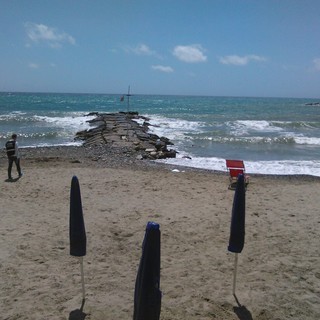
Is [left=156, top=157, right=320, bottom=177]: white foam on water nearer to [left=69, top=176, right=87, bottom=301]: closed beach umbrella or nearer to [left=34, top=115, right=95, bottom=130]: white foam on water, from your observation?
[left=69, top=176, right=87, bottom=301]: closed beach umbrella

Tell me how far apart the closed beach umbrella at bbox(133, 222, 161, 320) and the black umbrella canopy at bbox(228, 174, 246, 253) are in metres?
1.79

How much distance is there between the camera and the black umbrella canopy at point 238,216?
16.1 feet

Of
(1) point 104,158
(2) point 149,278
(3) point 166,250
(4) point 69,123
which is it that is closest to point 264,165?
(1) point 104,158

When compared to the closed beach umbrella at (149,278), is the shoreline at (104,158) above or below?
below

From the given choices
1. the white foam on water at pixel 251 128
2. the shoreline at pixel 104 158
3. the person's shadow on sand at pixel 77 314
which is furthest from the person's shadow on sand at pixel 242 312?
the white foam on water at pixel 251 128

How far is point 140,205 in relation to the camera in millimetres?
9711

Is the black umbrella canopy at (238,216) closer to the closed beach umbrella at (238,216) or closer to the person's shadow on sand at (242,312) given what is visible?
the closed beach umbrella at (238,216)

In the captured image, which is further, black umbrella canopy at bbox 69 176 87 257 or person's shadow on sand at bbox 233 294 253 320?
person's shadow on sand at bbox 233 294 253 320

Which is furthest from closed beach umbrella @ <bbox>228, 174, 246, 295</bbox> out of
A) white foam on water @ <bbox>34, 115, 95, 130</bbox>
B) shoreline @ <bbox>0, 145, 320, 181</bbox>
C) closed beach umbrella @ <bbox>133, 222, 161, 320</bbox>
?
white foam on water @ <bbox>34, 115, 95, 130</bbox>

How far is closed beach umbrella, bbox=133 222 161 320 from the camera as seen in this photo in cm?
349

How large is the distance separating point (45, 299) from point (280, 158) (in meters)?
16.3

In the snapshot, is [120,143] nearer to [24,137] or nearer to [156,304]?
[24,137]

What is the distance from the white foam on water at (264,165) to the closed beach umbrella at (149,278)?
12.3 metres

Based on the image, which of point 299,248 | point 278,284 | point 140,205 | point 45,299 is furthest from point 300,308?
point 140,205
